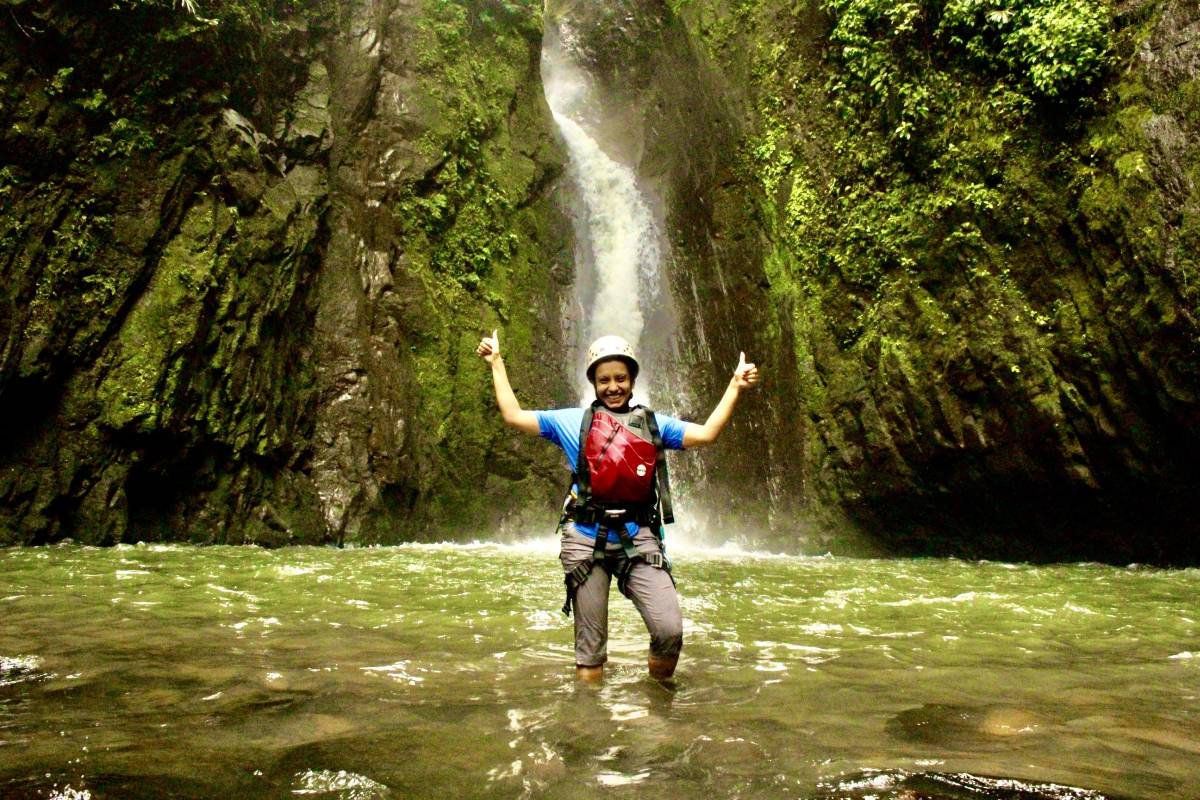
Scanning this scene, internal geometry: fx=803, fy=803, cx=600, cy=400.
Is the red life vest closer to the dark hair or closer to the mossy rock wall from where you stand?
the dark hair

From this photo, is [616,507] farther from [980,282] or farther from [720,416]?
[980,282]

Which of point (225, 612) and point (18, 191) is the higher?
point (18, 191)

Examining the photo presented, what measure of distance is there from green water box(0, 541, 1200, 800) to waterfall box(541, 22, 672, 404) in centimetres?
934

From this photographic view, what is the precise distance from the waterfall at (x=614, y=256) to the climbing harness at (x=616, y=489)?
1101 centimetres

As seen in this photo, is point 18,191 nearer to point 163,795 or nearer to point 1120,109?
point 163,795

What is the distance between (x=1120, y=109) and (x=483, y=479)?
10221 mm

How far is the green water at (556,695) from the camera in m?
2.53

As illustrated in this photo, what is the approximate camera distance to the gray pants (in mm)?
3914

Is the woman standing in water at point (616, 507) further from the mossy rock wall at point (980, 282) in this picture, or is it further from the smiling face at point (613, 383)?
the mossy rock wall at point (980, 282)

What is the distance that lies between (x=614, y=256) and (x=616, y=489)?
1323cm

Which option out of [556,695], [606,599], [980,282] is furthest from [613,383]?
[980,282]


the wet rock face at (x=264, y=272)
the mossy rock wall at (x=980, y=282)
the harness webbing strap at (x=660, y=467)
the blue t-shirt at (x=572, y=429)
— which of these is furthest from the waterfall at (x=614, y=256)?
the harness webbing strap at (x=660, y=467)

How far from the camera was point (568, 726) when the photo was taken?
318 cm

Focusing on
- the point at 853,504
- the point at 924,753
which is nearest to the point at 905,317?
the point at 853,504
